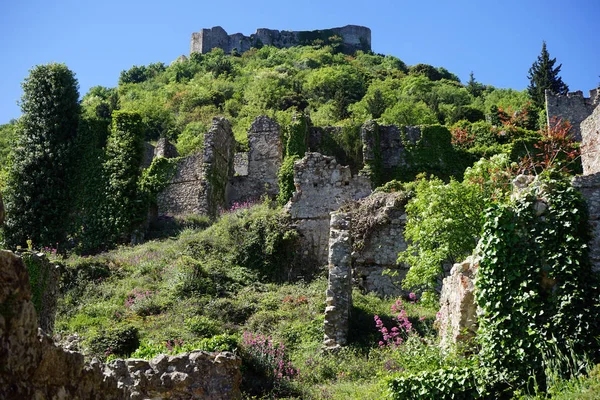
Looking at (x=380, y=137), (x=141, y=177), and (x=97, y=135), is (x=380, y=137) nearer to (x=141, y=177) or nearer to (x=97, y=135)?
(x=141, y=177)

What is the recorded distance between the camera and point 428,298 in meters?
14.9

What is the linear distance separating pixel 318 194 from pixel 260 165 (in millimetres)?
9151

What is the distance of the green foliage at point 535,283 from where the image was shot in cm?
929

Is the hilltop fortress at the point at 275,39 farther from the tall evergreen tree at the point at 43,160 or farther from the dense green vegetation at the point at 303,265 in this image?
the tall evergreen tree at the point at 43,160

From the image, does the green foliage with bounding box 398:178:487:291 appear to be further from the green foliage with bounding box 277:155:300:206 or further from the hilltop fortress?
the hilltop fortress

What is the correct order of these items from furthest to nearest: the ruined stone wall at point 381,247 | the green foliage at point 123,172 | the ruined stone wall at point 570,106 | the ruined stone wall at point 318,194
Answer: the ruined stone wall at point 570,106 → the green foliage at point 123,172 → the ruined stone wall at point 318,194 → the ruined stone wall at point 381,247

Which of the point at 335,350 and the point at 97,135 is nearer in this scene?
the point at 335,350

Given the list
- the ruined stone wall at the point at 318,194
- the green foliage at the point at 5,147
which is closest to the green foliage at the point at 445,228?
the ruined stone wall at the point at 318,194

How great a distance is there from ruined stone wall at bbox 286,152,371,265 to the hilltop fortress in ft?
271

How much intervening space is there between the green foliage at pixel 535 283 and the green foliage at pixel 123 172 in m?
18.5

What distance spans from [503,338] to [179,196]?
19.5 m

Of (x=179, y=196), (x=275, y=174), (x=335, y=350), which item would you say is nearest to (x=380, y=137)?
(x=275, y=174)

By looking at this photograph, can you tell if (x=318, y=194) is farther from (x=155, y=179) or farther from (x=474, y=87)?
(x=474, y=87)

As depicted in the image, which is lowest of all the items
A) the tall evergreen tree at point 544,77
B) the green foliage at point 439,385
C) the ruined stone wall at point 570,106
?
the green foliage at point 439,385
